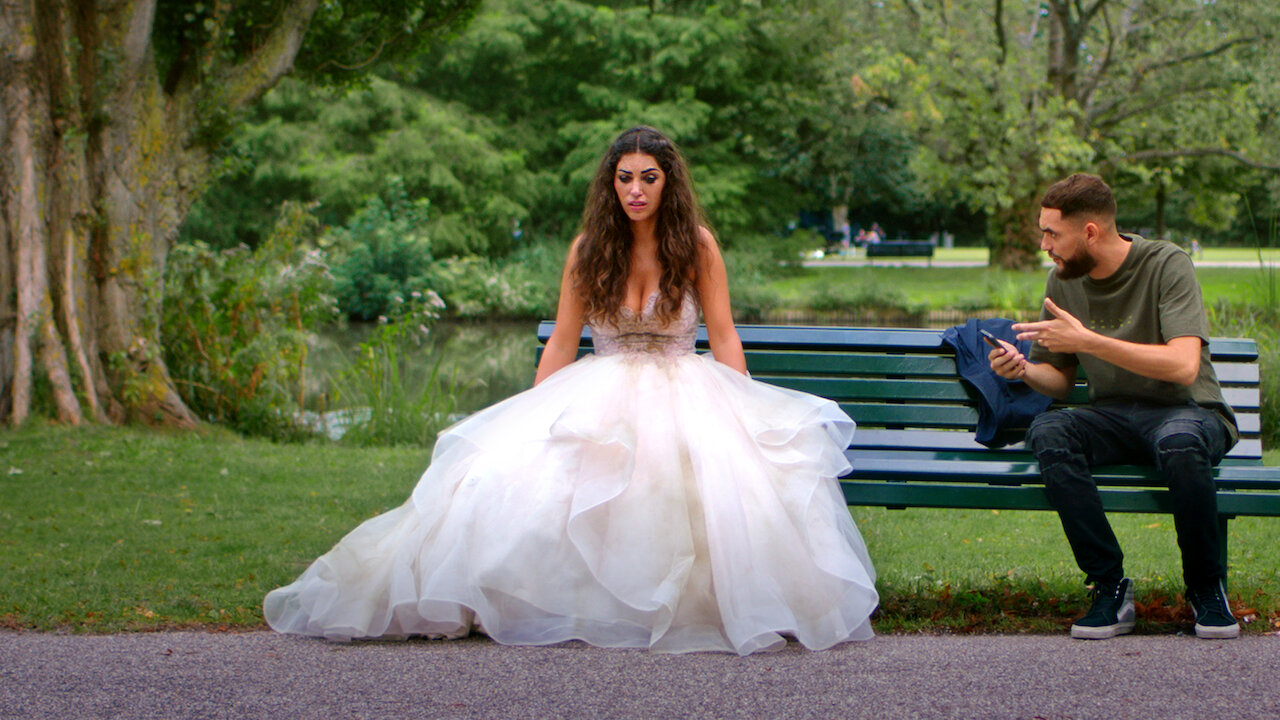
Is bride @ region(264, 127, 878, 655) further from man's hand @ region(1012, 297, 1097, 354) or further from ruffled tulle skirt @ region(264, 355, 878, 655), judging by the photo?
man's hand @ region(1012, 297, 1097, 354)

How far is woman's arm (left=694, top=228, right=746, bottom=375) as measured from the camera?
423cm

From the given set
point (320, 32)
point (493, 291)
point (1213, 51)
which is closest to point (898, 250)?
point (1213, 51)

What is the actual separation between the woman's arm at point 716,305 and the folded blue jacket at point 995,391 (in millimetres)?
832

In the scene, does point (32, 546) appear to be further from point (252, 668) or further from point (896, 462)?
point (896, 462)

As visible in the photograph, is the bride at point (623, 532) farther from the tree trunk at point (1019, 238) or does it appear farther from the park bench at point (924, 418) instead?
the tree trunk at point (1019, 238)

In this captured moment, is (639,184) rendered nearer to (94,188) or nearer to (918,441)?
(918,441)

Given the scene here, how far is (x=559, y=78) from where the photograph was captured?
32562 millimetres

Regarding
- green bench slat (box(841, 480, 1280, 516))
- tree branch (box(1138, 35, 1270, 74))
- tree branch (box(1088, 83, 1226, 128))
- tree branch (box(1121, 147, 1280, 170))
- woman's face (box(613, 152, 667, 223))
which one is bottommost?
green bench slat (box(841, 480, 1280, 516))

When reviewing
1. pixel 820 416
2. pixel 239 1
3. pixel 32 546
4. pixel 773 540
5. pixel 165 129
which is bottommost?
pixel 32 546

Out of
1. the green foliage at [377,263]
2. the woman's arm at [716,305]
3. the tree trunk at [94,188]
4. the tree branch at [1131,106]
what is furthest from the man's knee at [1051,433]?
the tree branch at [1131,106]

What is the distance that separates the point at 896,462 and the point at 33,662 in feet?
8.83

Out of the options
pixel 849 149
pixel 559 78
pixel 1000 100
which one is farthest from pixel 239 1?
pixel 849 149

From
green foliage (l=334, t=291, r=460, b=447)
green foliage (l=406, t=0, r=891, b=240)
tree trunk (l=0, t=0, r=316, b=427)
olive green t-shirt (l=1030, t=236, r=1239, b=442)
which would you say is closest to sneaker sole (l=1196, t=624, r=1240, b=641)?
olive green t-shirt (l=1030, t=236, r=1239, b=442)

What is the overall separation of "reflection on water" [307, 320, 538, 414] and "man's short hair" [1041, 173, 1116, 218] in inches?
227
